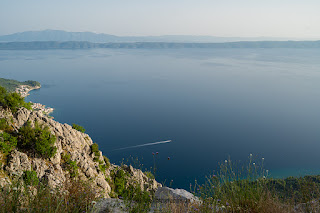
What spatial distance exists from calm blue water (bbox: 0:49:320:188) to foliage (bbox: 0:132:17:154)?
26370 millimetres

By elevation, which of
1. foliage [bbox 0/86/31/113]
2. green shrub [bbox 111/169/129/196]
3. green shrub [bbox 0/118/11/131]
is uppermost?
foliage [bbox 0/86/31/113]

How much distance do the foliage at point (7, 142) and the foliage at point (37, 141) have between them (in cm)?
53

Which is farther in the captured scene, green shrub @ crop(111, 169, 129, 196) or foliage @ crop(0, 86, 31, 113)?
green shrub @ crop(111, 169, 129, 196)

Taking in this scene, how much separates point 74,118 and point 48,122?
83.4m

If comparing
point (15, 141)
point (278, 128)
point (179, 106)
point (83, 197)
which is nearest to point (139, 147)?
point (179, 106)

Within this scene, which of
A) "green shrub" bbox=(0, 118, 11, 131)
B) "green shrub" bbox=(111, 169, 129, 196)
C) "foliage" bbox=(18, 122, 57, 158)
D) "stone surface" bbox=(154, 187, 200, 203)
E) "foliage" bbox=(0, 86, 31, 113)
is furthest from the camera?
"green shrub" bbox=(111, 169, 129, 196)

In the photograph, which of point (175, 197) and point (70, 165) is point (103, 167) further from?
point (175, 197)

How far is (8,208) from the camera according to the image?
383 centimetres

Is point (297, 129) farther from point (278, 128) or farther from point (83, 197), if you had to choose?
point (83, 197)

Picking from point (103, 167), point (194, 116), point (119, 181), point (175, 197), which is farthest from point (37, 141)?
point (194, 116)

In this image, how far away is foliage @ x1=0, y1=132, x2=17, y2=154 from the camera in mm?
10297

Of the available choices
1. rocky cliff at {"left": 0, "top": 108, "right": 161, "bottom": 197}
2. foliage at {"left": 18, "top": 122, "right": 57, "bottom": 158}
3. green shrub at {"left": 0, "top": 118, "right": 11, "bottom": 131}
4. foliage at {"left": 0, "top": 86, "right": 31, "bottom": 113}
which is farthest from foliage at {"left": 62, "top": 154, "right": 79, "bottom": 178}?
foliage at {"left": 0, "top": 86, "right": 31, "bottom": 113}

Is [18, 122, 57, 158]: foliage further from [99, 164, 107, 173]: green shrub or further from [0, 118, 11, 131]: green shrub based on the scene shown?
[99, 164, 107, 173]: green shrub

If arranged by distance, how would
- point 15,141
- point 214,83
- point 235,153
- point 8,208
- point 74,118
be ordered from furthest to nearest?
1. point 214,83
2. point 74,118
3. point 235,153
4. point 15,141
5. point 8,208
